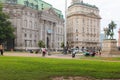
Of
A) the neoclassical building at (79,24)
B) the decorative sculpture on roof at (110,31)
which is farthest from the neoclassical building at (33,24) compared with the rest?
the decorative sculpture on roof at (110,31)

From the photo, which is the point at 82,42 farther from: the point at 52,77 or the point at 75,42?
the point at 52,77

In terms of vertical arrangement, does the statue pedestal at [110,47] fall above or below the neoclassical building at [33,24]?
below

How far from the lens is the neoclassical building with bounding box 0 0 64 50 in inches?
4877

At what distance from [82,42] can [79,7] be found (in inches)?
845

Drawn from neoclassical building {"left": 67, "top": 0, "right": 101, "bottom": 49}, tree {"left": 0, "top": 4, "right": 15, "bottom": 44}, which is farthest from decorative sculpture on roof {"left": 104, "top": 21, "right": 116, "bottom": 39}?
neoclassical building {"left": 67, "top": 0, "right": 101, "bottom": 49}

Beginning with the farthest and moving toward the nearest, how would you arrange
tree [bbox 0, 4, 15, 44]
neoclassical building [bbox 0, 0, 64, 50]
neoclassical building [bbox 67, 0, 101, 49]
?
neoclassical building [bbox 67, 0, 101, 49], neoclassical building [bbox 0, 0, 64, 50], tree [bbox 0, 4, 15, 44]

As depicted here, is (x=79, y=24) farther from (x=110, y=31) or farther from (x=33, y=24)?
(x=110, y=31)

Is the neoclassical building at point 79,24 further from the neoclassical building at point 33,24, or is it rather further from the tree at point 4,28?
the tree at point 4,28

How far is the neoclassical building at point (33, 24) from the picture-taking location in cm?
12388

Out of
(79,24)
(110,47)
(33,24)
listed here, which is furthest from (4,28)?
(79,24)

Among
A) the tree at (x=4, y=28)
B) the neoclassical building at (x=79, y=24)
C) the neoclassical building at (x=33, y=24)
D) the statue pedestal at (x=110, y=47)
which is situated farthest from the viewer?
the neoclassical building at (x=79, y=24)

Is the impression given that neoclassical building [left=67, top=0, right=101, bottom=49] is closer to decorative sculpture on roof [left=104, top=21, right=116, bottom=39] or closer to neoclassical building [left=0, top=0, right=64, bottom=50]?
neoclassical building [left=0, top=0, right=64, bottom=50]

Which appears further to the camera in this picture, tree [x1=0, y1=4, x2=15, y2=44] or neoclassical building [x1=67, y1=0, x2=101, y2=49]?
neoclassical building [x1=67, y1=0, x2=101, y2=49]

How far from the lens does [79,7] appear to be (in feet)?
613
